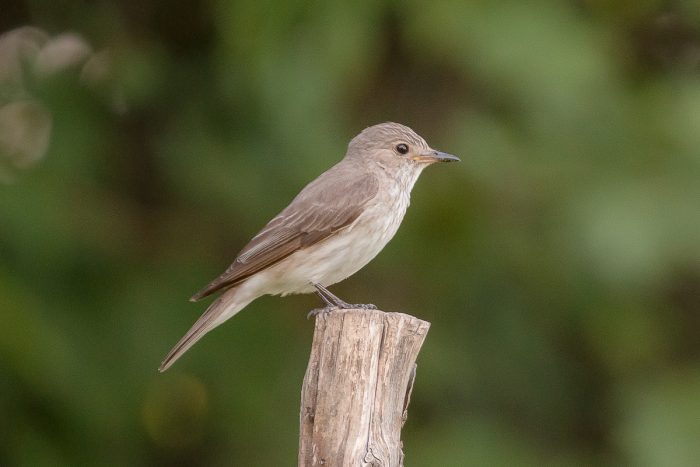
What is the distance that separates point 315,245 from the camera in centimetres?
719

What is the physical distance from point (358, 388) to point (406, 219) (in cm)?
398

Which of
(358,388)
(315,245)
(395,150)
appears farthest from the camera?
(395,150)

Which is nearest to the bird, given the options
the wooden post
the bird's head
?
the bird's head

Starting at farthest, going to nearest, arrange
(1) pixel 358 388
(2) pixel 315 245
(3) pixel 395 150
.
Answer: (3) pixel 395 150 → (2) pixel 315 245 → (1) pixel 358 388

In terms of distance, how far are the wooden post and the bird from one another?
5.07 feet

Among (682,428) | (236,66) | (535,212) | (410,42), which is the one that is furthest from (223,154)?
(682,428)

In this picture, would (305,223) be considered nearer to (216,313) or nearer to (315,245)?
(315,245)

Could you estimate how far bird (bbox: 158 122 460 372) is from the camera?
23.5 feet

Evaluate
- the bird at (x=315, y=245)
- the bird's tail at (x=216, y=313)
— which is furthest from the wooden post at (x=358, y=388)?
the bird's tail at (x=216, y=313)

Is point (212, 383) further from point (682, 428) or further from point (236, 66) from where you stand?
point (682, 428)

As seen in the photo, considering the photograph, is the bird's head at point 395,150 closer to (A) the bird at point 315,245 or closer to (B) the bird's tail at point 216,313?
(A) the bird at point 315,245

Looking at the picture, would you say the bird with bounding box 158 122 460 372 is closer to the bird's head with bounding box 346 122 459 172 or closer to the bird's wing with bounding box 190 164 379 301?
the bird's wing with bounding box 190 164 379 301

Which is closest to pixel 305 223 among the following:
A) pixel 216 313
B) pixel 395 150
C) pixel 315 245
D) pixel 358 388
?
pixel 315 245

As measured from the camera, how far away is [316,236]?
716cm
